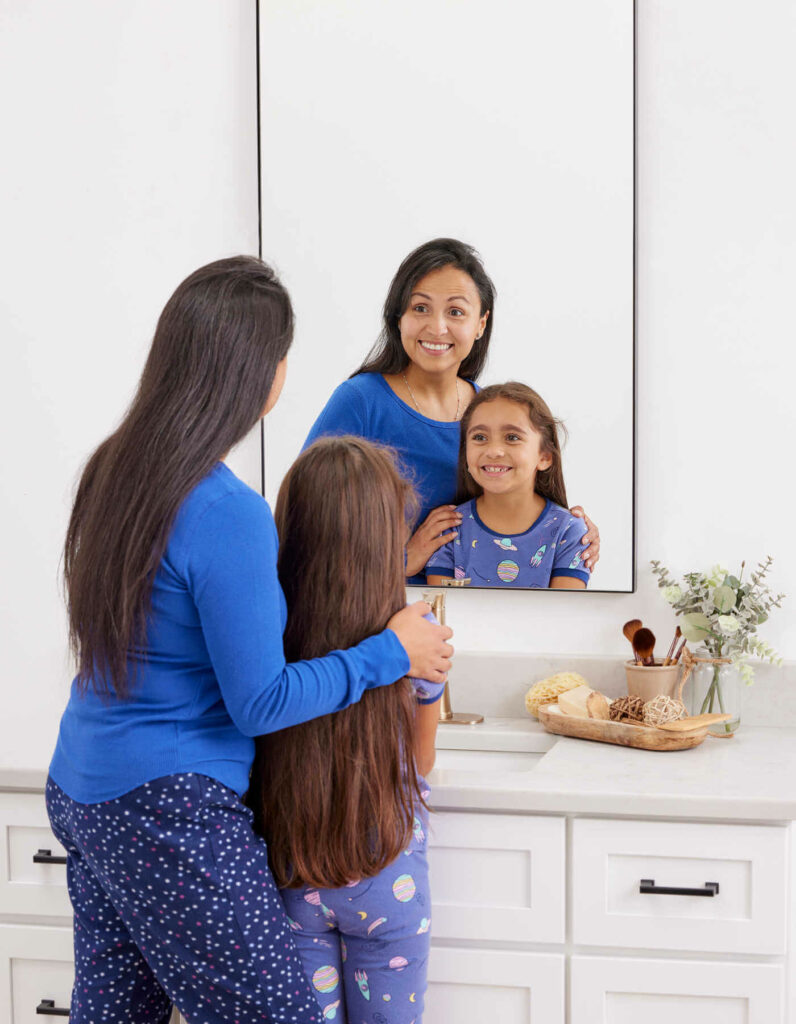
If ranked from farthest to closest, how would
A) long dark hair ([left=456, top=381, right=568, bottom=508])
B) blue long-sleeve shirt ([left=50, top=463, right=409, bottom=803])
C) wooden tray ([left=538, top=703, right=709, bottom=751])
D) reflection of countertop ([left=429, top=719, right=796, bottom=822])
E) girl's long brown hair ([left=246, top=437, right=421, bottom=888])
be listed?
long dark hair ([left=456, top=381, right=568, bottom=508]) → wooden tray ([left=538, top=703, right=709, bottom=751]) → reflection of countertop ([left=429, top=719, right=796, bottom=822]) → girl's long brown hair ([left=246, top=437, right=421, bottom=888]) → blue long-sleeve shirt ([left=50, top=463, right=409, bottom=803])

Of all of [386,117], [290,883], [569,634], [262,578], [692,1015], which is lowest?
[692,1015]

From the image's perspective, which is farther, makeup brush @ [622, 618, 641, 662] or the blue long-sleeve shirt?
makeup brush @ [622, 618, 641, 662]

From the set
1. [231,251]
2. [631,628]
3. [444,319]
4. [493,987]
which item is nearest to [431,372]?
[444,319]

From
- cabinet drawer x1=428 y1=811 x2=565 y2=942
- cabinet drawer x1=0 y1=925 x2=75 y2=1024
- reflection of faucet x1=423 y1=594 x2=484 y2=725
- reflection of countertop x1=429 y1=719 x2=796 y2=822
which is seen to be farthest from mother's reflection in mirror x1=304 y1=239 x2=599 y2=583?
cabinet drawer x1=0 y1=925 x2=75 y2=1024

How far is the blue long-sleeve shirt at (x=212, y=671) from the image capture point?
106 cm

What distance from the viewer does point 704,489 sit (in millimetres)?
1882

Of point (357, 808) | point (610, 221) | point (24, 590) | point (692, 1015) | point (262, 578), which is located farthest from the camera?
point (24, 590)

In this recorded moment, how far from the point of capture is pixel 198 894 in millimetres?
1075

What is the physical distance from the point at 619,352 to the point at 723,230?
280 millimetres

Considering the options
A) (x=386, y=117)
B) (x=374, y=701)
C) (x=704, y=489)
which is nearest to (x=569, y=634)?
(x=704, y=489)

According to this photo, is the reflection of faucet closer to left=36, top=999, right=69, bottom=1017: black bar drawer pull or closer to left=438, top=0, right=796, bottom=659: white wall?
left=438, top=0, right=796, bottom=659: white wall

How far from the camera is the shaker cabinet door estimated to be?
4.54ft

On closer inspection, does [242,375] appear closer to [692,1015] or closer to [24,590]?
[692,1015]

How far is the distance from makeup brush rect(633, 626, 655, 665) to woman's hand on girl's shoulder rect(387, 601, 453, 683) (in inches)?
26.4
